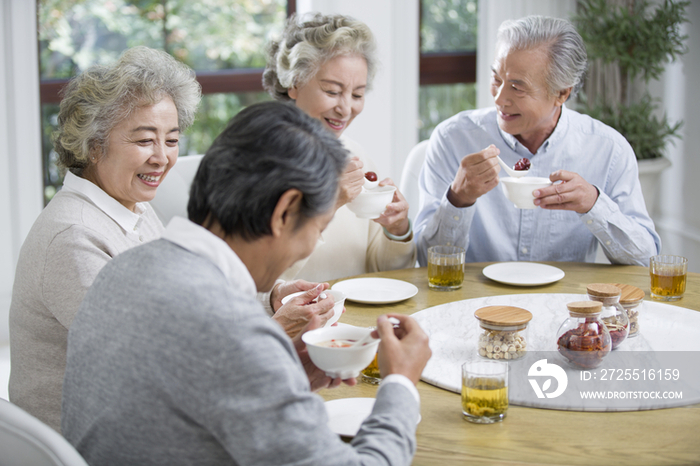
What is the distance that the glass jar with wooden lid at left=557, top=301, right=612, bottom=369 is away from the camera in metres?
1.29

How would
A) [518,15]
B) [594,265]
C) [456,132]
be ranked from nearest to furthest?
[594,265]
[456,132]
[518,15]

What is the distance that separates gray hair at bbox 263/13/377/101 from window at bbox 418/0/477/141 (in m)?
2.08

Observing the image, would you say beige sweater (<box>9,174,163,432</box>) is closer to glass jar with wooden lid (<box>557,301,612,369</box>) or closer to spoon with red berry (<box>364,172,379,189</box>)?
spoon with red berry (<box>364,172,379,189</box>)

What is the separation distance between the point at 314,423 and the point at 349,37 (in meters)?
1.73

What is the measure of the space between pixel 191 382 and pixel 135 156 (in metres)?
1.01

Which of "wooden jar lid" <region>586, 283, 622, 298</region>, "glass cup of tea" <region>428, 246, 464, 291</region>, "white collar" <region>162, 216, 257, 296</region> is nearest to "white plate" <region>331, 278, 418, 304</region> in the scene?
"glass cup of tea" <region>428, 246, 464, 291</region>

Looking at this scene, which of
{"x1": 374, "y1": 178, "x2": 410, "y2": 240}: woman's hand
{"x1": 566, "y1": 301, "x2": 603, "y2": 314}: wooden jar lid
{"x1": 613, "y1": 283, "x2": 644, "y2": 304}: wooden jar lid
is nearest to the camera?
{"x1": 566, "y1": 301, "x2": 603, "y2": 314}: wooden jar lid

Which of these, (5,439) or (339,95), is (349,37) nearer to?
(339,95)

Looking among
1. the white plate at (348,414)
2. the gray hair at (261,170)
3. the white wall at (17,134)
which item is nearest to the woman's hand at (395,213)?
the white plate at (348,414)

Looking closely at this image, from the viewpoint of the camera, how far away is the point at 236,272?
Answer: 3.15 feet

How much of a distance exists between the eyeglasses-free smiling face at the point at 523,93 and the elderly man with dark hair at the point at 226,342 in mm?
1434

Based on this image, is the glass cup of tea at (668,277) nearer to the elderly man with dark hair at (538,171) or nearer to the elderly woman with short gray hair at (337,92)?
the elderly man with dark hair at (538,171)

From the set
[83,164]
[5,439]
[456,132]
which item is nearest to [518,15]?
[456,132]

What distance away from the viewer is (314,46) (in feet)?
7.55
